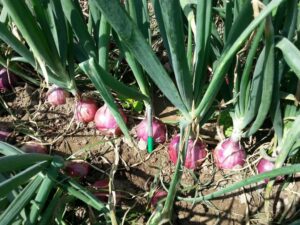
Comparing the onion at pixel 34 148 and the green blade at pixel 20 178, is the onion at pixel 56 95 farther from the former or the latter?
the green blade at pixel 20 178

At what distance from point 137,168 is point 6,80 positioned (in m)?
0.68

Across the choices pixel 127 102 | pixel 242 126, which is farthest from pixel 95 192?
pixel 242 126

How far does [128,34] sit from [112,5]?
0.10 m

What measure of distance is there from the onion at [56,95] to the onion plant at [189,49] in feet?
1.93

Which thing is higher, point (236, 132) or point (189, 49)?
point (189, 49)

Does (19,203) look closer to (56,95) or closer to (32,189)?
(32,189)

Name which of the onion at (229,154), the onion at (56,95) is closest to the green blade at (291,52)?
the onion at (229,154)

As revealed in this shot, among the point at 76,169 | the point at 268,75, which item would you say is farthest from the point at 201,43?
the point at 76,169

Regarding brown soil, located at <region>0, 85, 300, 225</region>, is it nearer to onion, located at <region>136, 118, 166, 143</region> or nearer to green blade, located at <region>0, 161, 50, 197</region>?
onion, located at <region>136, 118, 166, 143</region>

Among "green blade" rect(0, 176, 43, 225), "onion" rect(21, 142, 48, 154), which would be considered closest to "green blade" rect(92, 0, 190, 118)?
"green blade" rect(0, 176, 43, 225)

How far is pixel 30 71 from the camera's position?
5.77 ft

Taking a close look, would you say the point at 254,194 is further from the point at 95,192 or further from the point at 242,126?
the point at 95,192

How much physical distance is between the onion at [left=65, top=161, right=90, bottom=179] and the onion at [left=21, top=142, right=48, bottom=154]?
0.51 ft

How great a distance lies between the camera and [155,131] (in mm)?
1505
